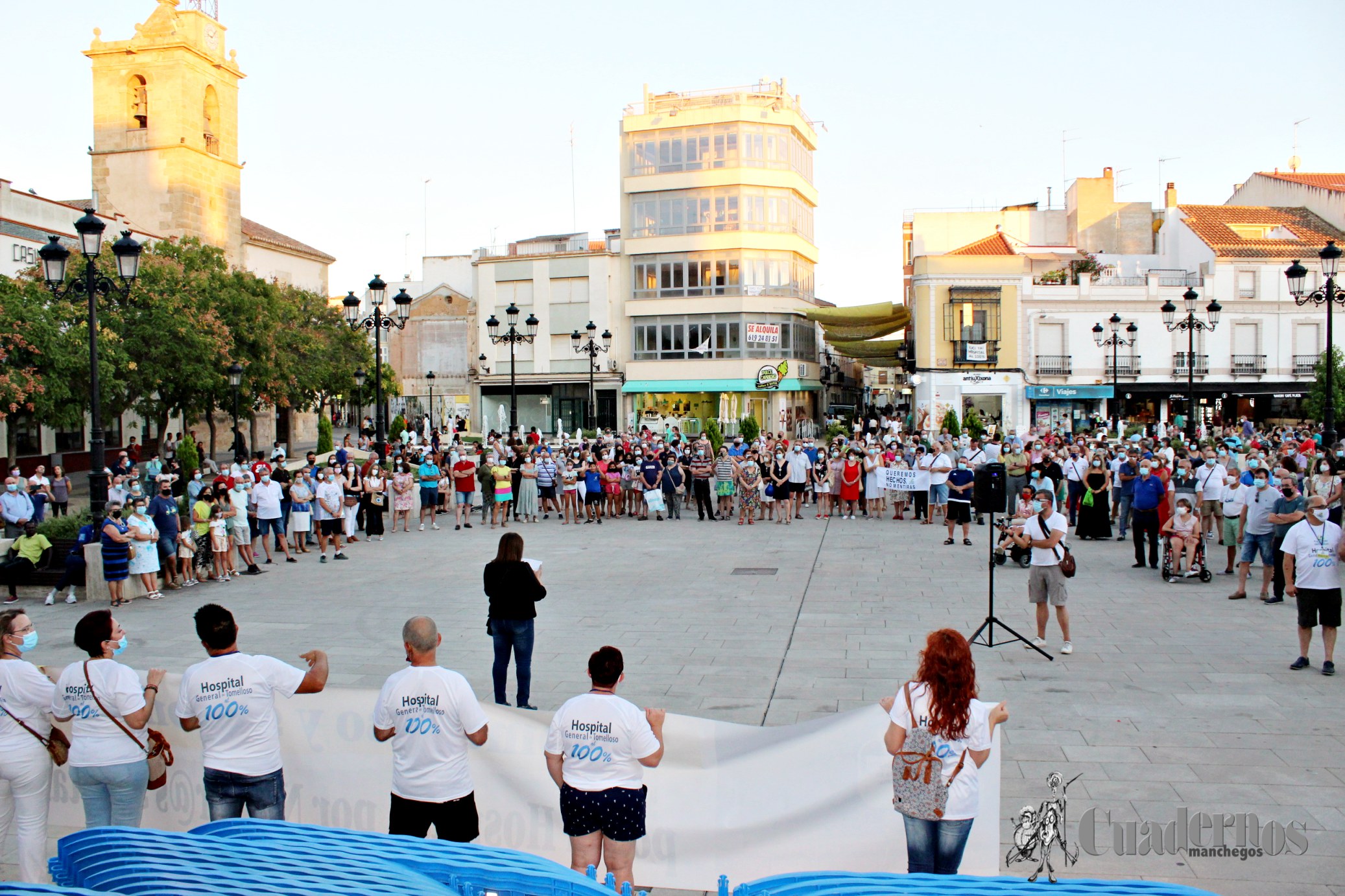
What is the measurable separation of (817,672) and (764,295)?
142ft

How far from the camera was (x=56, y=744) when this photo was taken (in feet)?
17.6

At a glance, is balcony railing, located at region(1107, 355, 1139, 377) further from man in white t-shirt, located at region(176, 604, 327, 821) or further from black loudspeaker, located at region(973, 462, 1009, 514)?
man in white t-shirt, located at region(176, 604, 327, 821)

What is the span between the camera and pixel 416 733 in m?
4.85

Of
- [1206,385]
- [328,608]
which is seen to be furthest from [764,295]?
[328,608]

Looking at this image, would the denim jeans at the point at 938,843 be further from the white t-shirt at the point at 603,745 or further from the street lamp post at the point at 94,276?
the street lamp post at the point at 94,276

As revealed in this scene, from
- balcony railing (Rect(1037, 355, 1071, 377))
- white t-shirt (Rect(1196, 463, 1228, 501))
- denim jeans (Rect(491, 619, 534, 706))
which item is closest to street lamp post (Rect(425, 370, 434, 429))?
balcony railing (Rect(1037, 355, 1071, 377))

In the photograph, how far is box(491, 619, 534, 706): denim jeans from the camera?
8.11 m

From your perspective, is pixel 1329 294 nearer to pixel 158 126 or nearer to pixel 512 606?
pixel 512 606

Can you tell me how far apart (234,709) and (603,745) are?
1.97 meters

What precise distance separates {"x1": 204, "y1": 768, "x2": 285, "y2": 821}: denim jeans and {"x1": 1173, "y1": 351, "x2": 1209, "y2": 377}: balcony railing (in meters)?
50.6

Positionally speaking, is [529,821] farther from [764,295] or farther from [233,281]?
[764,295]

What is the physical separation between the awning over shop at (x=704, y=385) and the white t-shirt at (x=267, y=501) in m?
35.6

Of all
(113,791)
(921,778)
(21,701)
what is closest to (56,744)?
(21,701)

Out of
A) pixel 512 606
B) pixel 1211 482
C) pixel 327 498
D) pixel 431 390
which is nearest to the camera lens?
pixel 512 606
